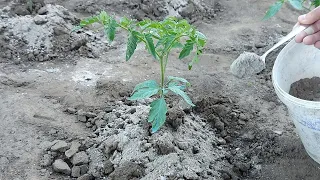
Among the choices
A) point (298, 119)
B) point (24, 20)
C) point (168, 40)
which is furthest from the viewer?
point (24, 20)

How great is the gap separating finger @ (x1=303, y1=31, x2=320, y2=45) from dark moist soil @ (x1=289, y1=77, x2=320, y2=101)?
31 centimetres

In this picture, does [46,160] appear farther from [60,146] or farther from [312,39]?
[312,39]

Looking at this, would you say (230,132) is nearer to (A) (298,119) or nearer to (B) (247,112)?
(B) (247,112)

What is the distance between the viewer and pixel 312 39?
6.81 ft

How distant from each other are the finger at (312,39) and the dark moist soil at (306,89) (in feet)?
1.01

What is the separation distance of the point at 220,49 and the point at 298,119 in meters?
1.29

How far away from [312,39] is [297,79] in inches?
14.0

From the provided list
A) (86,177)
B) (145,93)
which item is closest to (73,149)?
(86,177)

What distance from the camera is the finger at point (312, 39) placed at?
206 centimetres

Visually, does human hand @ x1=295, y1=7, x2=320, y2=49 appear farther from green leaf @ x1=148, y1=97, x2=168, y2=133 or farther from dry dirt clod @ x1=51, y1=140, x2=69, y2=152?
dry dirt clod @ x1=51, y1=140, x2=69, y2=152

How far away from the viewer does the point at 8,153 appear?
2.18 m

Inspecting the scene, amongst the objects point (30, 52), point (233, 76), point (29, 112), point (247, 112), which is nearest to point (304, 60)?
point (247, 112)

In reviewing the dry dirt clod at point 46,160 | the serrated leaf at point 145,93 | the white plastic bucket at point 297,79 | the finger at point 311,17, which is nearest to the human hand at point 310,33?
the finger at point 311,17

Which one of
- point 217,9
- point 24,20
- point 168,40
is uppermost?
point 168,40
